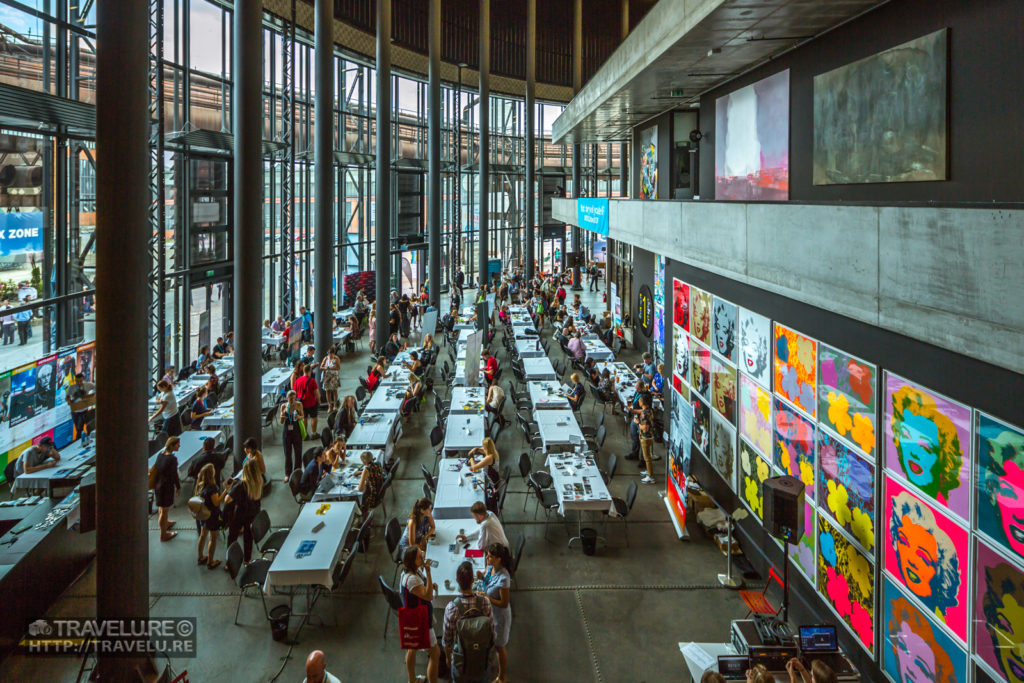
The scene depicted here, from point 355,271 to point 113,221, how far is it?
68.6ft

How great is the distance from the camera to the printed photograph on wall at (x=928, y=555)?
500cm

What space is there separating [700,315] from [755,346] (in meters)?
2.27

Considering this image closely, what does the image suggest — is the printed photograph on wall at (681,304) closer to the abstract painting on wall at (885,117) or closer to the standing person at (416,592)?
the abstract painting on wall at (885,117)

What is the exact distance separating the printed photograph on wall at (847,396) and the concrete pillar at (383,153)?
1521 cm

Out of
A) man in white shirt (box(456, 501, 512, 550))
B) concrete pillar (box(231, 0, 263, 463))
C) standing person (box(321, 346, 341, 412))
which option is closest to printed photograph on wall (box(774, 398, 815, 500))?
man in white shirt (box(456, 501, 512, 550))

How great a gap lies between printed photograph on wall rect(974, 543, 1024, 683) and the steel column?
13753 mm

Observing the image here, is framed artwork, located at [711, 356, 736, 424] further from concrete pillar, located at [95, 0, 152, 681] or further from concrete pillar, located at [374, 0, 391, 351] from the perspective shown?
concrete pillar, located at [374, 0, 391, 351]

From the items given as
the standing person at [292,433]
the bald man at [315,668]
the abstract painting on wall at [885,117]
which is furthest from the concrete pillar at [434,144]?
the bald man at [315,668]

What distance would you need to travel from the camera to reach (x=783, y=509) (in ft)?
21.7

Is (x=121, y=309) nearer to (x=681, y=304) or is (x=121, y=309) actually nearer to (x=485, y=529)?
(x=485, y=529)

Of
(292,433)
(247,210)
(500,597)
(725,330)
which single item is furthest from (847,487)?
(247,210)

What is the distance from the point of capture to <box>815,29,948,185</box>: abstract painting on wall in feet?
19.5

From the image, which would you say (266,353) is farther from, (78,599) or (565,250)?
(565,250)

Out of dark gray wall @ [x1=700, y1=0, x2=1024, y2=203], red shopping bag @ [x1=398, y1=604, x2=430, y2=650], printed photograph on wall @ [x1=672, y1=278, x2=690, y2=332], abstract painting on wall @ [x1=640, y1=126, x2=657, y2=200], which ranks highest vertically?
abstract painting on wall @ [x1=640, y1=126, x2=657, y2=200]
